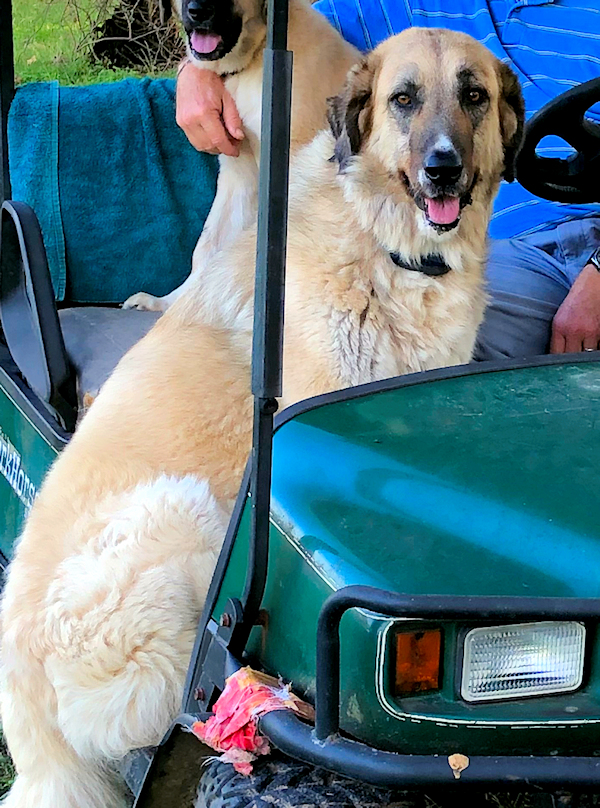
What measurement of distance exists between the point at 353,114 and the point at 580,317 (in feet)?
2.56

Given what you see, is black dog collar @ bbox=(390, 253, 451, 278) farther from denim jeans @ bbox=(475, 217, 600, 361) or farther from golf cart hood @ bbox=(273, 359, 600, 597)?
golf cart hood @ bbox=(273, 359, 600, 597)

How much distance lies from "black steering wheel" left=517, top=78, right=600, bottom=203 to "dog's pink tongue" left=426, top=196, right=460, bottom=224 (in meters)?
0.30

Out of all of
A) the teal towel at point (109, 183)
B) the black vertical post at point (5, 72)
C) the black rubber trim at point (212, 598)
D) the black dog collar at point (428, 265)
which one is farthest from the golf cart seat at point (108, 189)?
the black rubber trim at point (212, 598)

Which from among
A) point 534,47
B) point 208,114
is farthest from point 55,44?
point 534,47

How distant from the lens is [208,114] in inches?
116

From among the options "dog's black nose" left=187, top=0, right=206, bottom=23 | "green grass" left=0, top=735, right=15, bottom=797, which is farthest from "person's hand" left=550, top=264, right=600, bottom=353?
"green grass" left=0, top=735, right=15, bottom=797

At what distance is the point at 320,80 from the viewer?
2877 mm

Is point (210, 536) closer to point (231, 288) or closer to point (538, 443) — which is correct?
point (538, 443)

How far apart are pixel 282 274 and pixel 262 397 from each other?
0.15 m

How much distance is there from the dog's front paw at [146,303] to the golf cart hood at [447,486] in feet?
5.64

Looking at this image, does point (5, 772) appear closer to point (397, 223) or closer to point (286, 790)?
point (286, 790)

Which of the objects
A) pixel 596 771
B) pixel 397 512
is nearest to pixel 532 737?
pixel 596 771

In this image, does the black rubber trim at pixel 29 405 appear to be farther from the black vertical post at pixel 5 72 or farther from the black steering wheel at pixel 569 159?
the black steering wheel at pixel 569 159

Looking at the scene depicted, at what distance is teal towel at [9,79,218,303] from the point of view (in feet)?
9.76
